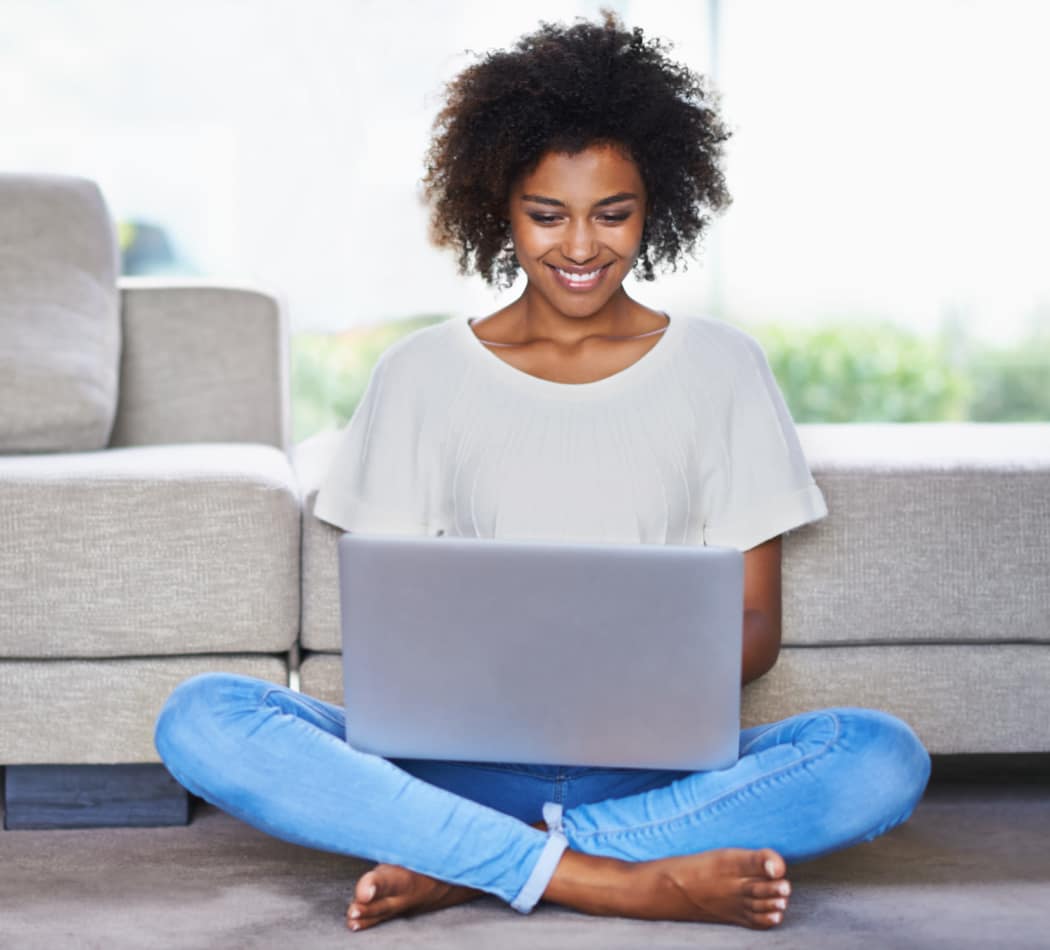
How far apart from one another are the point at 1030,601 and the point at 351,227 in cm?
360

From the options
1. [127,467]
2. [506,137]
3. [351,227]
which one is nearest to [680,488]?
[506,137]

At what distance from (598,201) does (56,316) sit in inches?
43.0

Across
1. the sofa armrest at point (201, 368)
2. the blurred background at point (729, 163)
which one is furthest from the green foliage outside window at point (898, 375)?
the sofa armrest at point (201, 368)

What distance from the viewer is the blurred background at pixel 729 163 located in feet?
16.5

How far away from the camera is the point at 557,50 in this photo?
1.75 metres

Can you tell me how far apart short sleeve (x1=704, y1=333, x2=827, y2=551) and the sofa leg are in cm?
80

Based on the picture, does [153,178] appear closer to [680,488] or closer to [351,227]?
[351,227]

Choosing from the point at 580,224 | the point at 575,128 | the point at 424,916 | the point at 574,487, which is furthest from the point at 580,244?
the point at 424,916

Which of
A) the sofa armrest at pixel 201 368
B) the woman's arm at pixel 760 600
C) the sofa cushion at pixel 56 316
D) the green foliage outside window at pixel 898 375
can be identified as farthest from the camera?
the green foliage outside window at pixel 898 375

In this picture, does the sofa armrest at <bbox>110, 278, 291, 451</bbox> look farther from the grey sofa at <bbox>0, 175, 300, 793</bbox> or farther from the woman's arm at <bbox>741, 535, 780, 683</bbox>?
the woman's arm at <bbox>741, 535, 780, 683</bbox>

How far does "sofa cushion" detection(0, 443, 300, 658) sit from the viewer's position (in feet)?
5.90

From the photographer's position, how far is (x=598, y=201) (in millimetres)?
1714

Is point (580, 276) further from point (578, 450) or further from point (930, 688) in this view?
point (930, 688)

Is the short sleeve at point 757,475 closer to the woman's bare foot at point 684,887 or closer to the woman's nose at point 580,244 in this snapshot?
the woman's nose at point 580,244
